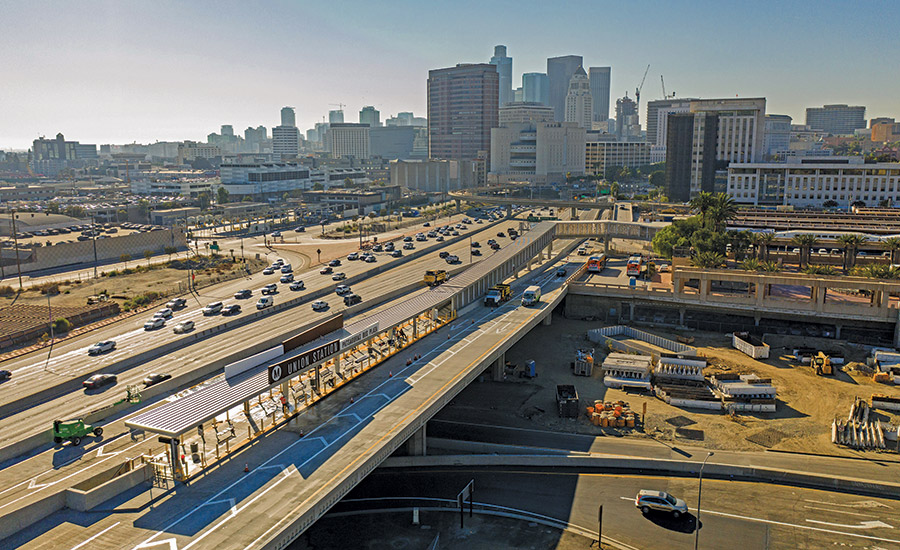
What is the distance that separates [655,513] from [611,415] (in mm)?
13148

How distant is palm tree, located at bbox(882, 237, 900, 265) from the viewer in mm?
87750

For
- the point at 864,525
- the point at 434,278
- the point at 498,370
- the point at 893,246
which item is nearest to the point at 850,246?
the point at 893,246

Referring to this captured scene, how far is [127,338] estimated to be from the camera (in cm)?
6844

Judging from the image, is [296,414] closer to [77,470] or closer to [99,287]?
[77,470]

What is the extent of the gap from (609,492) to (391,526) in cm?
1398

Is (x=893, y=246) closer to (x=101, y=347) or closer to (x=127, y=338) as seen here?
(x=127, y=338)

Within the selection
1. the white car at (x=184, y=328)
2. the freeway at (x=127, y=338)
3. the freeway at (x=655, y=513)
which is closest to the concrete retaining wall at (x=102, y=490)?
the freeway at (x=655, y=513)

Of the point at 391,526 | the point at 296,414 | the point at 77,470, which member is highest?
the point at 296,414

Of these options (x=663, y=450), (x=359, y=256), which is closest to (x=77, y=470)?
(x=663, y=450)

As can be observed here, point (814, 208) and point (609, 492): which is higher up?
point (814, 208)

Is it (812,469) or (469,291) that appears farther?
(469,291)

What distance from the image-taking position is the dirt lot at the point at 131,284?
3425 inches

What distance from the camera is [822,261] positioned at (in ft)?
323

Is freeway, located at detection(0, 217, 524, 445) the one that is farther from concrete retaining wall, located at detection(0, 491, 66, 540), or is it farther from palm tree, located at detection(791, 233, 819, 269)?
palm tree, located at detection(791, 233, 819, 269)
